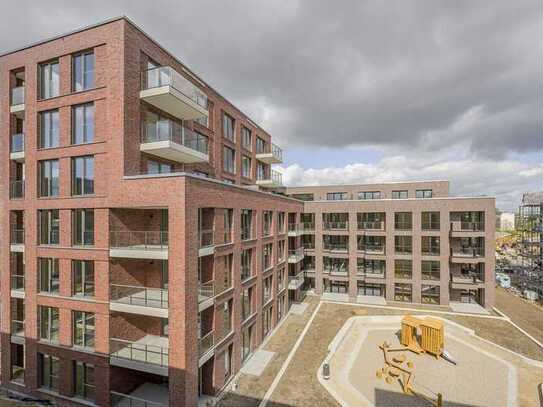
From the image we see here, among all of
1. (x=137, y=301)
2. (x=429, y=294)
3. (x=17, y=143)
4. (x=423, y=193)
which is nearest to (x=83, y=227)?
(x=137, y=301)

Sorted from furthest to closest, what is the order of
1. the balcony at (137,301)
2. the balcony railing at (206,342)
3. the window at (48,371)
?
1. the window at (48,371)
2. the balcony railing at (206,342)
3. the balcony at (137,301)

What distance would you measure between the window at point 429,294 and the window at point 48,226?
Result: 30847mm

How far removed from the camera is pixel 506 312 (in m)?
26.9

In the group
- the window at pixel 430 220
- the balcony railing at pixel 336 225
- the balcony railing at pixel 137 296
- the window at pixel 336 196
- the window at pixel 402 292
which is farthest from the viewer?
the window at pixel 336 196

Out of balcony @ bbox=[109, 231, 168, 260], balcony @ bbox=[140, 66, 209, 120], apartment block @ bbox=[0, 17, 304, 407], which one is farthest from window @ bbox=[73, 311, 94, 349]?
balcony @ bbox=[140, 66, 209, 120]

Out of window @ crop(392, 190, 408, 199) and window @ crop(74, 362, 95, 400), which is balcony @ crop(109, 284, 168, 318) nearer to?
window @ crop(74, 362, 95, 400)

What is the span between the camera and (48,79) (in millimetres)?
14977

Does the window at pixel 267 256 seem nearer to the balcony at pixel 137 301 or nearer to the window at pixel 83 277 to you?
the balcony at pixel 137 301

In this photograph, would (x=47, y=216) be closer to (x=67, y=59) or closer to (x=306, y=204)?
(x=67, y=59)

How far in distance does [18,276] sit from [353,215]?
27717 mm

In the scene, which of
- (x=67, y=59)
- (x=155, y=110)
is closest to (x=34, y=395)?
(x=155, y=110)

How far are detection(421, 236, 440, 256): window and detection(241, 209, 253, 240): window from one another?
19.5 meters

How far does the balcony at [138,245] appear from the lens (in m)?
12.5

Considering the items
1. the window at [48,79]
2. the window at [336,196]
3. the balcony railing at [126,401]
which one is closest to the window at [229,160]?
the window at [48,79]
